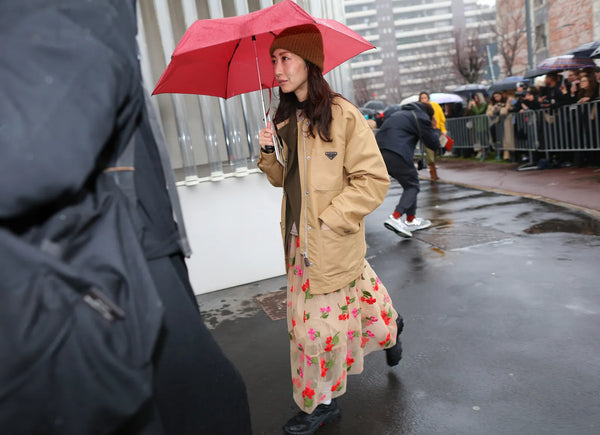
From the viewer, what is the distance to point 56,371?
94 centimetres

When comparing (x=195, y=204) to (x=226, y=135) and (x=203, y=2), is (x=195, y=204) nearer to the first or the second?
(x=226, y=135)

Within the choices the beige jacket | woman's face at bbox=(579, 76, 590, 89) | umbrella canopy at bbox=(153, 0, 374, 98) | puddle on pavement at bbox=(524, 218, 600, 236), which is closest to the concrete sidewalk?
puddle on pavement at bbox=(524, 218, 600, 236)

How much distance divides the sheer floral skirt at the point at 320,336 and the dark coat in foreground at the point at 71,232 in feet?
5.16

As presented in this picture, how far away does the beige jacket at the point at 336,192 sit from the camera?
2650 mm

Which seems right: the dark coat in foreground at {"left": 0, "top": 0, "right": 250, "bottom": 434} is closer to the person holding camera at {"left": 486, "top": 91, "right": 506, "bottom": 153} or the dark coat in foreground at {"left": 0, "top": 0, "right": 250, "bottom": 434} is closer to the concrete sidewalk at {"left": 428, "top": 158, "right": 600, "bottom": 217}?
the concrete sidewalk at {"left": 428, "top": 158, "right": 600, "bottom": 217}

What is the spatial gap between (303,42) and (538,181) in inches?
366

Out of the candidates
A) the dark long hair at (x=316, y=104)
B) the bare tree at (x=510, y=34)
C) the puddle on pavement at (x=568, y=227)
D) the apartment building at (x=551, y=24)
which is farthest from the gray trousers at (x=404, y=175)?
the bare tree at (x=510, y=34)

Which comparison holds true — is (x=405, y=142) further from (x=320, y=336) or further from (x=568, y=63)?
(x=568, y=63)

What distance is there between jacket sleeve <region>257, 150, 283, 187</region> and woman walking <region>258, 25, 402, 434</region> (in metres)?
0.05

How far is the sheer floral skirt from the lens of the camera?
2699 millimetres

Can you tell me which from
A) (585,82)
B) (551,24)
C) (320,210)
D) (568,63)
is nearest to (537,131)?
(568,63)

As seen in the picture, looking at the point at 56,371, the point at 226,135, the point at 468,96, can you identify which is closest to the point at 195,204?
the point at 226,135

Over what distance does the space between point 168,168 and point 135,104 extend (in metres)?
0.22

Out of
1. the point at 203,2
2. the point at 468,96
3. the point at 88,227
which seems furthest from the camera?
the point at 468,96
